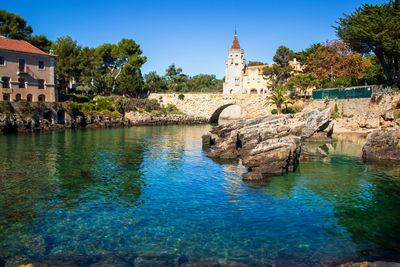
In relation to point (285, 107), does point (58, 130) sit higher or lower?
lower

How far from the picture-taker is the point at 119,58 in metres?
82.4

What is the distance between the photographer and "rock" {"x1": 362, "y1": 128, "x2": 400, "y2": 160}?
2573 centimetres

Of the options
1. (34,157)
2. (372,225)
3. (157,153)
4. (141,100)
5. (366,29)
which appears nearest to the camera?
(372,225)

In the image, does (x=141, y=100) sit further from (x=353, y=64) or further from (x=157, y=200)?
(x=157, y=200)

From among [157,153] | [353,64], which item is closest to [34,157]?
[157,153]

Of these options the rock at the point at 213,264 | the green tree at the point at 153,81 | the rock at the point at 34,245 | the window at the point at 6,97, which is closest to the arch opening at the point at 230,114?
the green tree at the point at 153,81

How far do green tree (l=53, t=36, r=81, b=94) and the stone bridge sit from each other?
2138 cm

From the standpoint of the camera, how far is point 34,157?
26547mm

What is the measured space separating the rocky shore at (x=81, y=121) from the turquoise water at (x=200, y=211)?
24.3 metres

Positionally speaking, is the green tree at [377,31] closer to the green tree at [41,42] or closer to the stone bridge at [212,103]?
the stone bridge at [212,103]

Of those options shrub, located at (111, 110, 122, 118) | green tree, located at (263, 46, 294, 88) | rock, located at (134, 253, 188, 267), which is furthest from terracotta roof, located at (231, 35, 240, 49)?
rock, located at (134, 253, 188, 267)

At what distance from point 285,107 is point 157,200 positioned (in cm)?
5365

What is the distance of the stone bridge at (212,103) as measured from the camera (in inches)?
2844

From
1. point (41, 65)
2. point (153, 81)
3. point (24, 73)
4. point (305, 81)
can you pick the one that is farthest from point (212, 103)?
point (24, 73)
